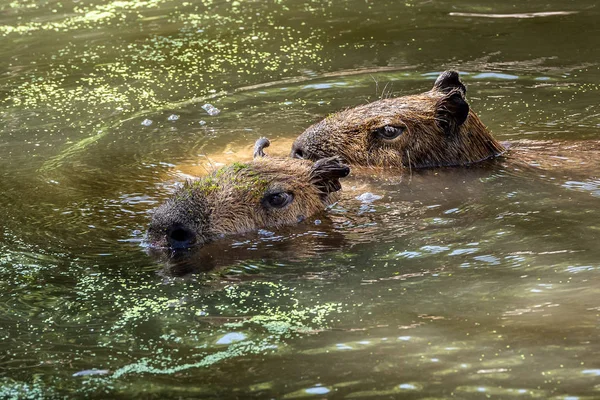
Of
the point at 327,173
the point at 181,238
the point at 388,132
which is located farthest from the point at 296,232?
the point at 388,132

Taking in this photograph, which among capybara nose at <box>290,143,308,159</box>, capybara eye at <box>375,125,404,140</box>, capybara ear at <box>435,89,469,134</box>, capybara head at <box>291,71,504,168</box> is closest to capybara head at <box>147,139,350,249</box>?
capybara nose at <box>290,143,308,159</box>

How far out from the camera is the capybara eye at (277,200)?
8.37m

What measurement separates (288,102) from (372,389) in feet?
25.4

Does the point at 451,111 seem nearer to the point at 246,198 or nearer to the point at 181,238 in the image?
the point at 246,198

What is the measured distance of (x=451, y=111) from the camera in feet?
32.5

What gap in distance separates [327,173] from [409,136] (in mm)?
1591

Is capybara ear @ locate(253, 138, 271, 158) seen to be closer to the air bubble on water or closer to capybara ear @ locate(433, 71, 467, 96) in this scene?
capybara ear @ locate(433, 71, 467, 96)

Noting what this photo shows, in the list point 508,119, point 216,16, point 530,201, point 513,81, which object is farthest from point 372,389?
point 216,16

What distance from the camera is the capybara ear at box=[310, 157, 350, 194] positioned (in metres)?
8.68

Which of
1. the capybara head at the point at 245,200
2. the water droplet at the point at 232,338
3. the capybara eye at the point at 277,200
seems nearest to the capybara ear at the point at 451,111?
the capybara head at the point at 245,200

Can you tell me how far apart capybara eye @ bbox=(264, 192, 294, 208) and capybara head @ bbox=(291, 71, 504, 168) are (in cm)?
140

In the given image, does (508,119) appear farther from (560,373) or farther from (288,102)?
(560,373)

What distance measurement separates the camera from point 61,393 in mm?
5469

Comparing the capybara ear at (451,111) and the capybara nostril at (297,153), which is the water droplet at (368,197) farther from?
the capybara ear at (451,111)
